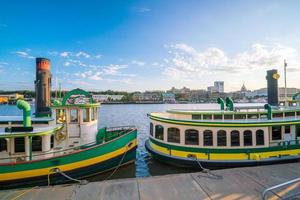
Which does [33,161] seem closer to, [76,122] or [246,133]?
[76,122]

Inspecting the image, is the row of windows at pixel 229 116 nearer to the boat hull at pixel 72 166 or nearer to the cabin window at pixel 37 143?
the boat hull at pixel 72 166

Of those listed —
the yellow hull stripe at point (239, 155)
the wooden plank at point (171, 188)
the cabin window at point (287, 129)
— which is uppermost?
the cabin window at point (287, 129)

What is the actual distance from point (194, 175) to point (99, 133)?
753cm

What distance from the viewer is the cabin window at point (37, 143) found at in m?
11.0

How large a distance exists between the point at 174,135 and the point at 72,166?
609 centimetres

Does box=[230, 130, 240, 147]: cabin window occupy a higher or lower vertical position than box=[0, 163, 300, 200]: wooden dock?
higher

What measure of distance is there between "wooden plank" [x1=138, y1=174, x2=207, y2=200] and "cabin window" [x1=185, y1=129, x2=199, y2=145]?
4.49 m

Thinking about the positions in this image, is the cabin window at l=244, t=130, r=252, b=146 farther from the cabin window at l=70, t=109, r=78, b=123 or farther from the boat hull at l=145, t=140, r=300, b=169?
the cabin window at l=70, t=109, r=78, b=123

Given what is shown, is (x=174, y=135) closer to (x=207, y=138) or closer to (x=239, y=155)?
(x=207, y=138)

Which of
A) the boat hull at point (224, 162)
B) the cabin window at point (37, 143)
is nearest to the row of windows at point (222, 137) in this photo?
the boat hull at point (224, 162)

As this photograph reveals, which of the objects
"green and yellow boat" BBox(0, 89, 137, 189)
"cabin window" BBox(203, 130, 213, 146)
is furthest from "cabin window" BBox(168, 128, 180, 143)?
"green and yellow boat" BBox(0, 89, 137, 189)

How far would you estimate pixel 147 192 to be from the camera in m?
6.97

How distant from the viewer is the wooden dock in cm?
668

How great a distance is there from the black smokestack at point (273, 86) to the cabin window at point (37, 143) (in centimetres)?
1797
